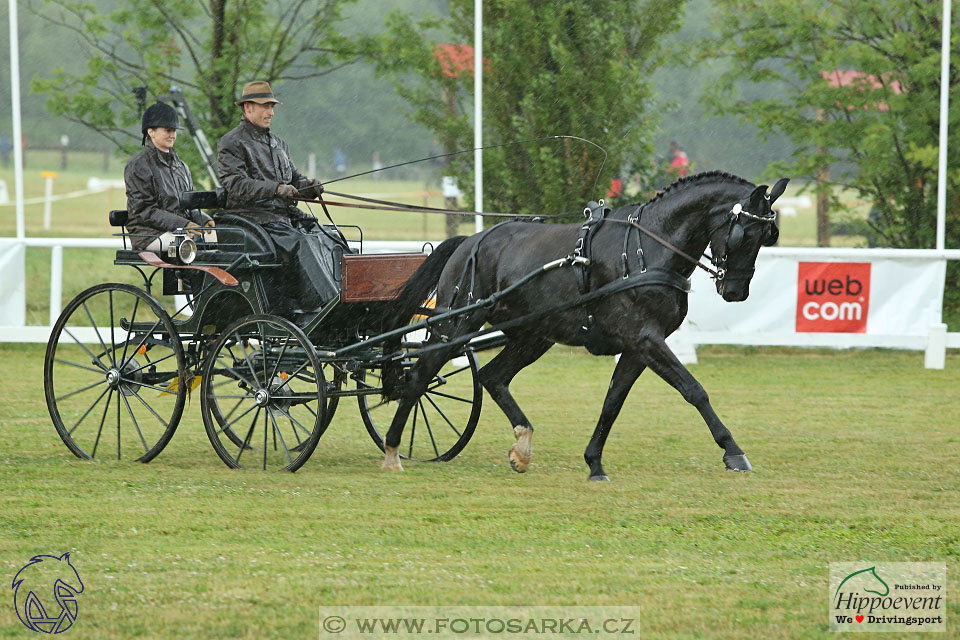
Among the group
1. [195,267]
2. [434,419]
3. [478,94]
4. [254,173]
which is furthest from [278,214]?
[478,94]

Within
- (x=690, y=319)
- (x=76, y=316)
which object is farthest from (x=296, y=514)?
(x=76, y=316)

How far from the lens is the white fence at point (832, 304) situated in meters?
13.1

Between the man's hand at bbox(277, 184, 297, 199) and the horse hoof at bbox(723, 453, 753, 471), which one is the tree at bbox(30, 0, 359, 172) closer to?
the man's hand at bbox(277, 184, 297, 199)

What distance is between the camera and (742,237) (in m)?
7.12

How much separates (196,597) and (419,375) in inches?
119

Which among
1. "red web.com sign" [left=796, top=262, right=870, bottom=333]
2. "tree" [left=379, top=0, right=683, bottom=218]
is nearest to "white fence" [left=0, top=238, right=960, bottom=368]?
"red web.com sign" [left=796, top=262, right=870, bottom=333]

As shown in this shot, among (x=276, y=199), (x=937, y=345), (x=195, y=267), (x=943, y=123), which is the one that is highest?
(x=943, y=123)

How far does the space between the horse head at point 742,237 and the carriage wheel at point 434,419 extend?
5.80 ft

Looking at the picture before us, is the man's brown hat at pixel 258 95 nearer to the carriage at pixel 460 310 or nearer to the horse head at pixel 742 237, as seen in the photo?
the carriage at pixel 460 310

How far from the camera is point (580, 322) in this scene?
25.1 ft

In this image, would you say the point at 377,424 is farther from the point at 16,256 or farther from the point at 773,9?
the point at 773,9

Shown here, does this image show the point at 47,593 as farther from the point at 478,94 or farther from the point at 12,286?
the point at 12,286

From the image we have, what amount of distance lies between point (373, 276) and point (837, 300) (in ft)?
22.1

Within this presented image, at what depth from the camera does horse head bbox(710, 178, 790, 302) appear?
7.12 m
